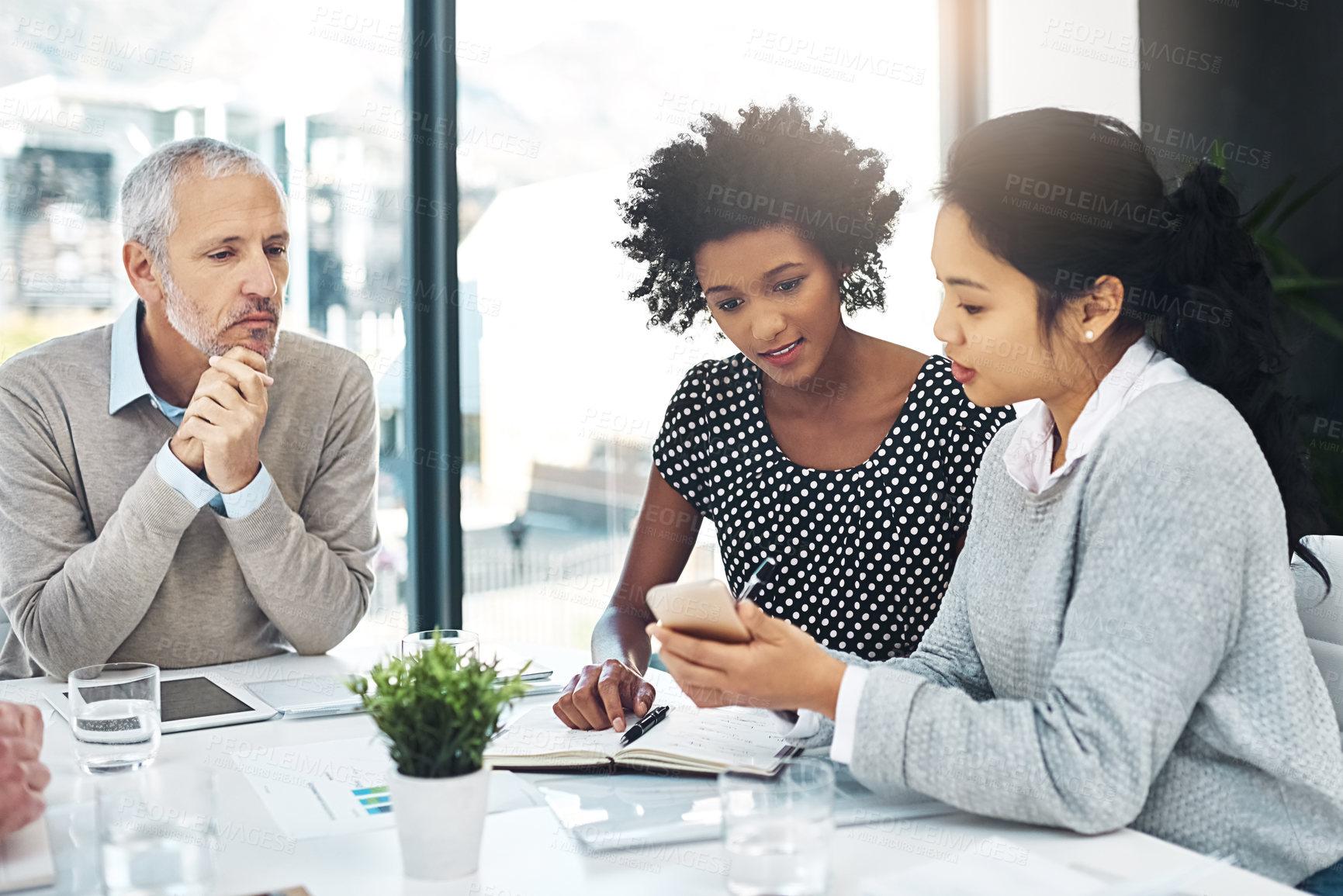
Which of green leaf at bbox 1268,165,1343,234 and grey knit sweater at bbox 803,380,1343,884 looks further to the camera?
green leaf at bbox 1268,165,1343,234

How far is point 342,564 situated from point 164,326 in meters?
0.55

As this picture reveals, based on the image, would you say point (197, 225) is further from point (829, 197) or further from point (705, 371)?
point (829, 197)

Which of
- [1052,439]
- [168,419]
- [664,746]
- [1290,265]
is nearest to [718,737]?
[664,746]

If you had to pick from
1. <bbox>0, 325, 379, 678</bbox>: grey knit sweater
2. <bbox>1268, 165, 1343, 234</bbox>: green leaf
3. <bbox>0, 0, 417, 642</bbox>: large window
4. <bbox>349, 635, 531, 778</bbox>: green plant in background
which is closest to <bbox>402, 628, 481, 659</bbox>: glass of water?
<bbox>349, 635, 531, 778</bbox>: green plant in background

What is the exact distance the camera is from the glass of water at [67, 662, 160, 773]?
128cm

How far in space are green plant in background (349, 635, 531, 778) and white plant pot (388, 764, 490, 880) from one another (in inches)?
0.4

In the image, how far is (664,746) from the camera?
4.18 ft

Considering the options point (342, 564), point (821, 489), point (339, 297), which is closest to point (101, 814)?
point (342, 564)

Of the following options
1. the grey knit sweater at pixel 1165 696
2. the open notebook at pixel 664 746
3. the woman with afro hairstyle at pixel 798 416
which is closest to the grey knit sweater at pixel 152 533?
the woman with afro hairstyle at pixel 798 416

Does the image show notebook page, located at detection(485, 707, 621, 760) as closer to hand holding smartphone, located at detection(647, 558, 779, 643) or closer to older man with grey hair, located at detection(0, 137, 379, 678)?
hand holding smartphone, located at detection(647, 558, 779, 643)

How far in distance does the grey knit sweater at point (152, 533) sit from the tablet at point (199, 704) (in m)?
0.19

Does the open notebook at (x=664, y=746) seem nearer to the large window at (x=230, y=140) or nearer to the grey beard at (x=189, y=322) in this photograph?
the grey beard at (x=189, y=322)

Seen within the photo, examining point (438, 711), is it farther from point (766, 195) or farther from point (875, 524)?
point (766, 195)

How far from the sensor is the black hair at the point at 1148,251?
49.6 inches
